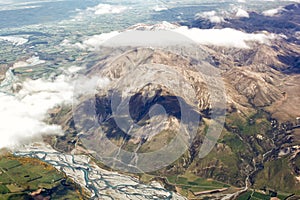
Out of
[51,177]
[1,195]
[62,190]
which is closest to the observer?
[1,195]

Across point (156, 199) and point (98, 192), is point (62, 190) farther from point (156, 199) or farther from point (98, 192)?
point (156, 199)

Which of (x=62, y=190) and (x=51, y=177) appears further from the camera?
(x=51, y=177)

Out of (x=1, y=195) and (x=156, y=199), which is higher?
(x=1, y=195)

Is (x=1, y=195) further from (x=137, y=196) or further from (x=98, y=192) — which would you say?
(x=137, y=196)

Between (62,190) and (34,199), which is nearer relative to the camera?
(34,199)

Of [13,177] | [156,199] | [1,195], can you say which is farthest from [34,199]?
[156,199]

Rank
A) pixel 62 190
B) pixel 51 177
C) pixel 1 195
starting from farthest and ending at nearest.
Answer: pixel 51 177 → pixel 62 190 → pixel 1 195

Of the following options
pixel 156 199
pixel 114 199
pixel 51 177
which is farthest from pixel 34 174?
pixel 156 199

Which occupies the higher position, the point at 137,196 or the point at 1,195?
the point at 1,195
